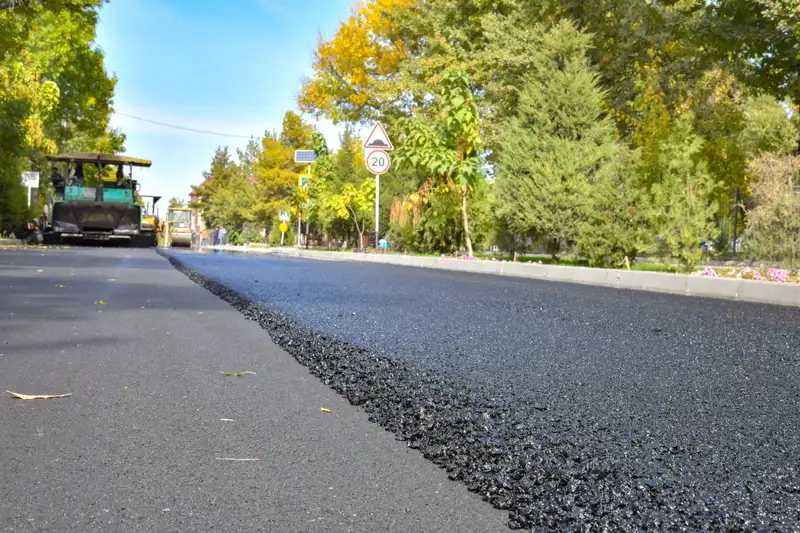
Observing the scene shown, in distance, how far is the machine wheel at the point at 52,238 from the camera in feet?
123

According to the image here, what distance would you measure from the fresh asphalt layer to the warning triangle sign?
2439 centimetres

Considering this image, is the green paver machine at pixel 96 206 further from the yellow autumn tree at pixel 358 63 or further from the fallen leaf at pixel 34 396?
the fallen leaf at pixel 34 396

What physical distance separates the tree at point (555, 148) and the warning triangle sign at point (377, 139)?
6463 millimetres

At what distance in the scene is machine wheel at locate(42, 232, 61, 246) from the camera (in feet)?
123

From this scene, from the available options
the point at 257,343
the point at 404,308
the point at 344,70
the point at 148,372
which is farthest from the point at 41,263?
the point at 344,70

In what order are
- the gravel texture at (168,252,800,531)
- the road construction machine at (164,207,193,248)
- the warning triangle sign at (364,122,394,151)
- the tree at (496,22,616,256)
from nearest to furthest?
the gravel texture at (168,252,800,531) → the tree at (496,22,616,256) → the warning triangle sign at (364,122,394,151) → the road construction machine at (164,207,193,248)

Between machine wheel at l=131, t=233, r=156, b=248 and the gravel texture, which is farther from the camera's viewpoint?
machine wheel at l=131, t=233, r=156, b=248

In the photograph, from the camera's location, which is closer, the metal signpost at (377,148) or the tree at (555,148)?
the tree at (555,148)

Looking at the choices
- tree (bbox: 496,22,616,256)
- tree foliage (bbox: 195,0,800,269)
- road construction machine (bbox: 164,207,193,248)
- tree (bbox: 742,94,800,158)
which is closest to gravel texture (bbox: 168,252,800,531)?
tree foliage (bbox: 195,0,800,269)

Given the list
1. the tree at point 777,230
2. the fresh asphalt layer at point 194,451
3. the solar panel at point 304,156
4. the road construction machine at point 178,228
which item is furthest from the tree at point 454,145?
the road construction machine at point 178,228

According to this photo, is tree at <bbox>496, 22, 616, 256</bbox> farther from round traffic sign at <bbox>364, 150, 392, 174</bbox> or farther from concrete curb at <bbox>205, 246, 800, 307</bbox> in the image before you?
round traffic sign at <bbox>364, 150, 392, 174</bbox>

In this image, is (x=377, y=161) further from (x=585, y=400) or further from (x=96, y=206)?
(x=585, y=400)

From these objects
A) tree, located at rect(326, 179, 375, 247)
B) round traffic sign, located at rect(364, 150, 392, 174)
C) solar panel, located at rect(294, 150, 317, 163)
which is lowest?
tree, located at rect(326, 179, 375, 247)

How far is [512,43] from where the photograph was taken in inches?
1384
